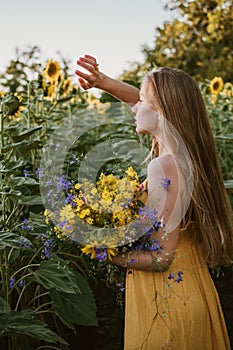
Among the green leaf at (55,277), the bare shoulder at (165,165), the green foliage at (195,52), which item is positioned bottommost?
the green leaf at (55,277)

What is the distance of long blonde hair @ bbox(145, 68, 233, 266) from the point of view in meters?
1.95

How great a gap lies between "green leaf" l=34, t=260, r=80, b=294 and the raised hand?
630mm

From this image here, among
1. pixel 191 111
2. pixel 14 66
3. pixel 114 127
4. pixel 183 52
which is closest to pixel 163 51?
pixel 183 52

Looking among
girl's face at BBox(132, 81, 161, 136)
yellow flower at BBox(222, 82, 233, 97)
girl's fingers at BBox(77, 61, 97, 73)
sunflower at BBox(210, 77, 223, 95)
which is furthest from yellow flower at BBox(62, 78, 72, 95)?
girl's face at BBox(132, 81, 161, 136)

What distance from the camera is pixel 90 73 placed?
2.17m

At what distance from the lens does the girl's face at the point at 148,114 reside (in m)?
1.96

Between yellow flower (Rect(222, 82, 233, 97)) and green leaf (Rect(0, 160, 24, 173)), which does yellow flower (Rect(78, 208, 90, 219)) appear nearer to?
green leaf (Rect(0, 160, 24, 173))

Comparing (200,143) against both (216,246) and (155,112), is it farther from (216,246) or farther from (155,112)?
(216,246)

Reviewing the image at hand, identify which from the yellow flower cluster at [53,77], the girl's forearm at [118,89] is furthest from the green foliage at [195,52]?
the girl's forearm at [118,89]

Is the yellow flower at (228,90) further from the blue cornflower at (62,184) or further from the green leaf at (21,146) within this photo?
the blue cornflower at (62,184)

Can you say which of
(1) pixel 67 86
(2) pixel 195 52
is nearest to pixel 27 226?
(1) pixel 67 86

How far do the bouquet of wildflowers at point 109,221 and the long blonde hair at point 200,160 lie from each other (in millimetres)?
315

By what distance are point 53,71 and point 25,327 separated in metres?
2.04

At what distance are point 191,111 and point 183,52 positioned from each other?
14334 millimetres
